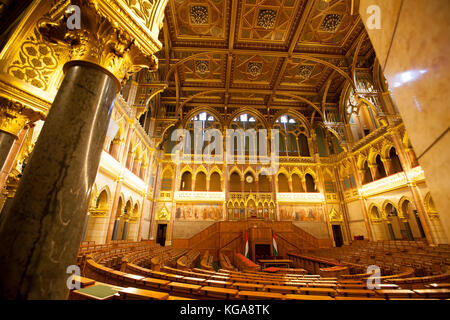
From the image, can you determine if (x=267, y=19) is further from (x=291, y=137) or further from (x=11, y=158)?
(x=11, y=158)

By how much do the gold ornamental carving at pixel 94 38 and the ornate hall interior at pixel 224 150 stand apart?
0.02 meters

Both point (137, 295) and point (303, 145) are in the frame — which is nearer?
point (137, 295)

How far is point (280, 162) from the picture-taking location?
57.8 feet

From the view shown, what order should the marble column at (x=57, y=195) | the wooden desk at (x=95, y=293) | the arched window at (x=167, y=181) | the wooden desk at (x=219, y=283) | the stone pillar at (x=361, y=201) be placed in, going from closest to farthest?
the marble column at (x=57, y=195), the wooden desk at (x=95, y=293), the wooden desk at (x=219, y=283), the stone pillar at (x=361, y=201), the arched window at (x=167, y=181)

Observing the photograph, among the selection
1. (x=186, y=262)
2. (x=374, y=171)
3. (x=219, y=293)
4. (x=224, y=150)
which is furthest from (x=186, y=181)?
(x=219, y=293)

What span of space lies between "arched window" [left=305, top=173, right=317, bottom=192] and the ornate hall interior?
11cm

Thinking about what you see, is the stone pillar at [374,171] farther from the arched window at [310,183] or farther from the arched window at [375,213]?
the arched window at [310,183]

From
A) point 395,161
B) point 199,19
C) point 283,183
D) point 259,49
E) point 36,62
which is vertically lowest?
point 36,62

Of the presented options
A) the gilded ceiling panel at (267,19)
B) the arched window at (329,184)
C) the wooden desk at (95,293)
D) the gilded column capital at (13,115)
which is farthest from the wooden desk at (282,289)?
the arched window at (329,184)

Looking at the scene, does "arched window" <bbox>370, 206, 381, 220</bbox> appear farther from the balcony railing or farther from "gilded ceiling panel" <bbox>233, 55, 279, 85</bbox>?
"gilded ceiling panel" <bbox>233, 55, 279, 85</bbox>

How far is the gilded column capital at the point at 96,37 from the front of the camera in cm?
233

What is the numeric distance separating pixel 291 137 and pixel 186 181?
1118cm

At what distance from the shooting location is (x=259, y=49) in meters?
12.9

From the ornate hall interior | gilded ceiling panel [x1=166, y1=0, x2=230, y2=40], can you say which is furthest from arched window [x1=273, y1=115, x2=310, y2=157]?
gilded ceiling panel [x1=166, y1=0, x2=230, y2=40]
